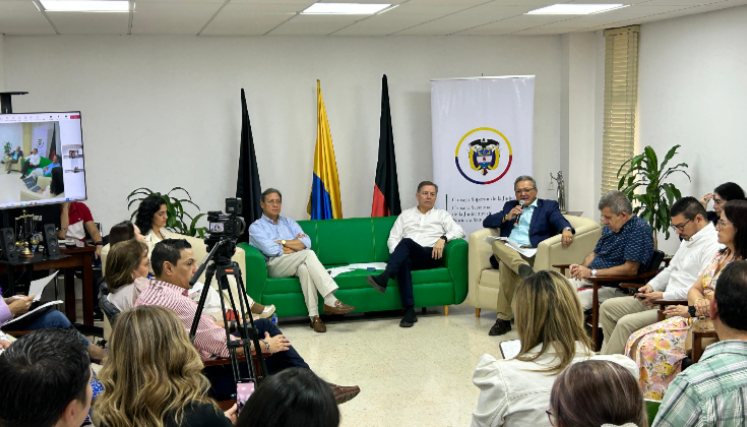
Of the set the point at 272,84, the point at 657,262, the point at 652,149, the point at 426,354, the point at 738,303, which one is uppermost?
the point at 272,84

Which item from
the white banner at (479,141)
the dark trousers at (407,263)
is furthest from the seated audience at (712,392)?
the white banner at (479,141)

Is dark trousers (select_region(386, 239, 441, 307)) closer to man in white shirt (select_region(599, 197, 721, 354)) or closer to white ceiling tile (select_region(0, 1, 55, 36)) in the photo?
man in white shirt (select_region(599, 197, 721, 354))

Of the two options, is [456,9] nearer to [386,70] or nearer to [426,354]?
[386,70]

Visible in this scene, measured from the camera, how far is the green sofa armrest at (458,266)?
22.0 ft

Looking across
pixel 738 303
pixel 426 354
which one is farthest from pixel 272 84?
pixel 738 303

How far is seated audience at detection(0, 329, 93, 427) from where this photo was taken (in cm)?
169

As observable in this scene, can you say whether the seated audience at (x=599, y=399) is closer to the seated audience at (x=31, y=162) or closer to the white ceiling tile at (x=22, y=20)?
the white ceiling tile at (x=22, y=20)

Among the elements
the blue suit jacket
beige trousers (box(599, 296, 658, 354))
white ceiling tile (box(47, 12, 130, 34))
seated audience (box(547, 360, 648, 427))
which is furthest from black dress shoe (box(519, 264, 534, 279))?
seated audience (box(547, 360, 648, 427))

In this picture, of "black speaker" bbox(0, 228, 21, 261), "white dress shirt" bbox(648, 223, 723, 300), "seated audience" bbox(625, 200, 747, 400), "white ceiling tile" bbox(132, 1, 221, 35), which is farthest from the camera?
"white ceiling tile" bbox(132, 1, 221, 35)

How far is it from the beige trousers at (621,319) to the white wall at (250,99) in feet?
11.1

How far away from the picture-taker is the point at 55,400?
171 cm

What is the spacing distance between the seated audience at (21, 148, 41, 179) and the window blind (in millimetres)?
5486

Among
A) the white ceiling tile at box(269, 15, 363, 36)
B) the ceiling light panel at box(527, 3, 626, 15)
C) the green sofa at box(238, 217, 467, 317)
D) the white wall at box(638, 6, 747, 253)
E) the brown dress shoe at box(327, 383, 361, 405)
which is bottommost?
the brown dress shoe at box(327, 383, 361, 405)

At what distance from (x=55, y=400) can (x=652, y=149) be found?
621 centimetres
